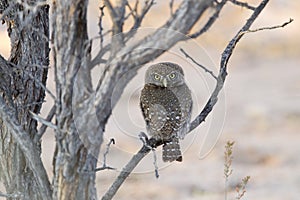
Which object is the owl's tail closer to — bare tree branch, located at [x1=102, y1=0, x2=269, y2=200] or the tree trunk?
bare tree branch, located at [x1=102, y1=0, x2=269, y2=200]

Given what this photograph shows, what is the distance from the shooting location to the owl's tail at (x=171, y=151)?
2727mm

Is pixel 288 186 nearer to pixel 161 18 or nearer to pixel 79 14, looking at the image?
pixel 161 18

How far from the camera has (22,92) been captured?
286 cm

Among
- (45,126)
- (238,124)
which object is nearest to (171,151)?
(45,126)

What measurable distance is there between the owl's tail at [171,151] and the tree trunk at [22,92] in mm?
473

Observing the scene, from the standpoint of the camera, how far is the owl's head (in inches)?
102

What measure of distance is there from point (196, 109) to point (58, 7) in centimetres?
83

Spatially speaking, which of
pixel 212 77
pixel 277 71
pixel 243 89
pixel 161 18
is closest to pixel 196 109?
pixel 212 77

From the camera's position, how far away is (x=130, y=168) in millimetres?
2658

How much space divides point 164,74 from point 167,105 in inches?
5.1

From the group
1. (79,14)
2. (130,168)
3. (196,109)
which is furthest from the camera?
(196,109)

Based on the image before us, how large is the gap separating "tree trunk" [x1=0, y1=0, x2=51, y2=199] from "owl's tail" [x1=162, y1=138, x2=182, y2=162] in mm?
473

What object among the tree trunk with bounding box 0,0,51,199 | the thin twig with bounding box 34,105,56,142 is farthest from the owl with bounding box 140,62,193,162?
the tree trunk with bounding box 0,0,51,199

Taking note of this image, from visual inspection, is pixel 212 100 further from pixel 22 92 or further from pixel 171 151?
pixel 22 92
